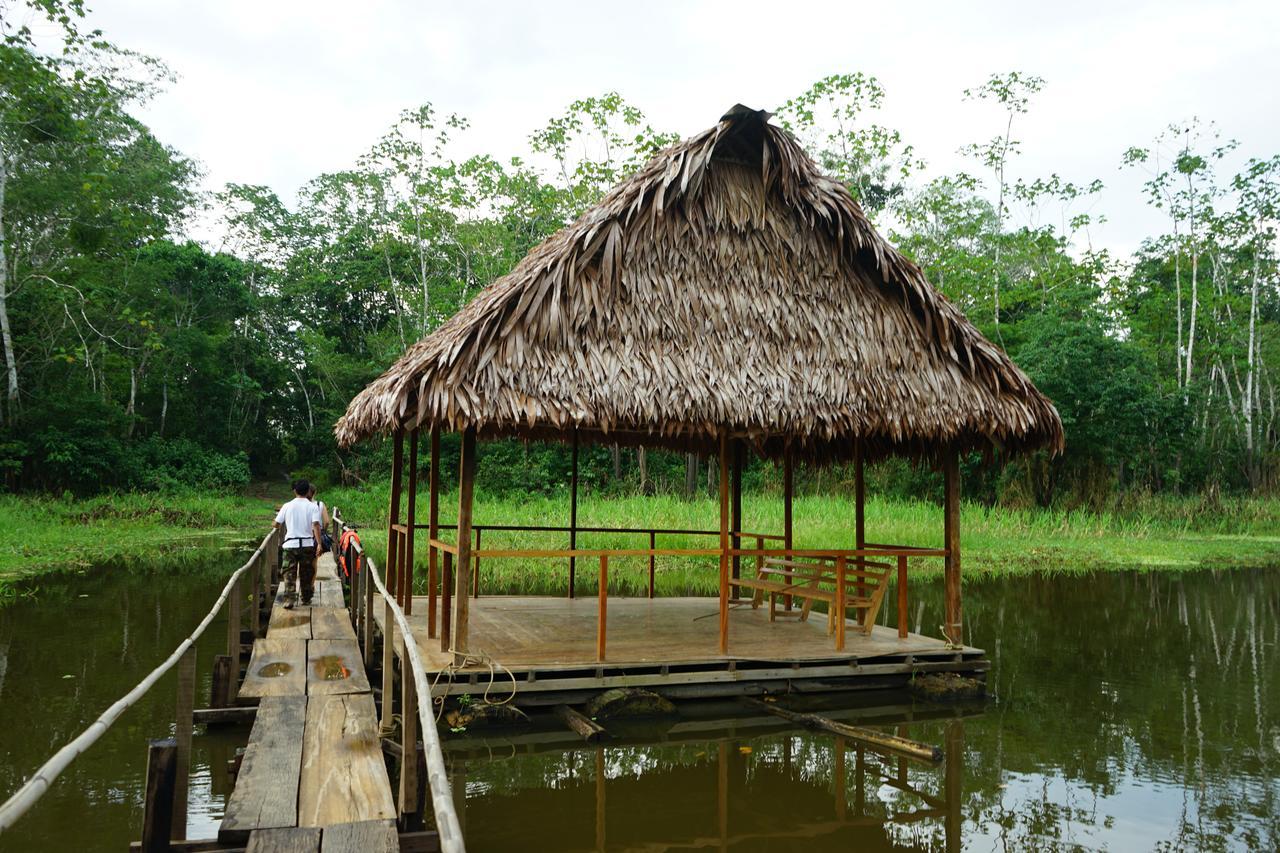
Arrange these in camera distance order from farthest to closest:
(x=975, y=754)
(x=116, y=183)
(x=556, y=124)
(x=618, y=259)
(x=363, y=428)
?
(x=116, y=183) < (x=556, y=124) < (x=363, y=428) < (x=618, y=259) < (x=975, y=754)

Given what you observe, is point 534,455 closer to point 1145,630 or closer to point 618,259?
point 1145,630

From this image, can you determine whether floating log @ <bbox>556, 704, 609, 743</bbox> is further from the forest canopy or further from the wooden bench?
the forest canopy

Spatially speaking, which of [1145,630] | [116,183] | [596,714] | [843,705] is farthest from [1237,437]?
[116,183]

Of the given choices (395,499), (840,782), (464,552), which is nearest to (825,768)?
(840,782)

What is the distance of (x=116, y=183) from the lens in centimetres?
2570

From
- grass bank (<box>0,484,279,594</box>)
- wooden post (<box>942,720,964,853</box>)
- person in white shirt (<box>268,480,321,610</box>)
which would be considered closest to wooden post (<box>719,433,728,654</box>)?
wooden post (<box>942,720,964,853</box>)

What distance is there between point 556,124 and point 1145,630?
17120mm

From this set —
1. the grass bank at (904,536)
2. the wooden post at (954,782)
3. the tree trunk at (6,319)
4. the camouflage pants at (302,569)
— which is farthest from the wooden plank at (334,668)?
the tree trunk at (6,319)

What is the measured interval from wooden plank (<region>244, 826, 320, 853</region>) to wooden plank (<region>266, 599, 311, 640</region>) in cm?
457

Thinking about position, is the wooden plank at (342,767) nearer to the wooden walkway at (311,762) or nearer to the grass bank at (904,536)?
the wooden walkway at (311,762)

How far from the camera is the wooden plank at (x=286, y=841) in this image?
12.5ft

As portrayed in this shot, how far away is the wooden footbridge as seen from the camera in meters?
3.39

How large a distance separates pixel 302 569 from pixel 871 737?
240 inches

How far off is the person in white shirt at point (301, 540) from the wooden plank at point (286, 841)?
5.49 meters
